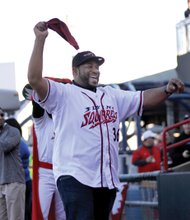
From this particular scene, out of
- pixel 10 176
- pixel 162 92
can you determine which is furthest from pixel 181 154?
pixel 162 92

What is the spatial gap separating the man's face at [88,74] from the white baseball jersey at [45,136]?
3.78ft

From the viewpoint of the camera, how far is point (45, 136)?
7211mm

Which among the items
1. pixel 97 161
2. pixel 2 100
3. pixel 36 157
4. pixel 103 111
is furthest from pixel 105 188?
pixel 2 100

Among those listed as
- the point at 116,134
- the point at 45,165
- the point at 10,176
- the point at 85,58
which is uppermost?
the point at 85,58

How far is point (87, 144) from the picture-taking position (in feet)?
18.5

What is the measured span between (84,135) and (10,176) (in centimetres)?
375

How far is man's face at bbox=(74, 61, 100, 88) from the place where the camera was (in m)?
5.84

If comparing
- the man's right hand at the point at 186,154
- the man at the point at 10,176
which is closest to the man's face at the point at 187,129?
the man's right hand at the point at 186,154

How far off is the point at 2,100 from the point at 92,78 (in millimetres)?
12082

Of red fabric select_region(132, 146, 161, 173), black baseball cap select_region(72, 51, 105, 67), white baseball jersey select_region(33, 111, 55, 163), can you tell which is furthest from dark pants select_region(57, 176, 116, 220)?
red fabric select_region(132, 146, 161, 173)

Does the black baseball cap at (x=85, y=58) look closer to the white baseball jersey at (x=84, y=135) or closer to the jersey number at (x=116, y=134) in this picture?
the white baseball jersey at (x=84, y=135)

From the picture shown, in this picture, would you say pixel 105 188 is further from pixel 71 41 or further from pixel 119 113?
pixel 71 41

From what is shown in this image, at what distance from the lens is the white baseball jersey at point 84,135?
5.62m

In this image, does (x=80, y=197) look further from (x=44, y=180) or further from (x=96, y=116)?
(x=44, y=180)
